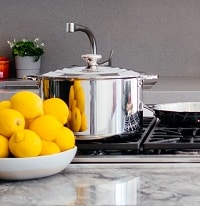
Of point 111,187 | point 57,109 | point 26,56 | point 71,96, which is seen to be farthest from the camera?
point 26,56

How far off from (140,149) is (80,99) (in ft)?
0.58

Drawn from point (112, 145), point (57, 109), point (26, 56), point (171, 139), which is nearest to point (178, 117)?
point (171, 139)

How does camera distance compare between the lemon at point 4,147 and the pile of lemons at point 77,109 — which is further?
the pile of lemons at point 77,109

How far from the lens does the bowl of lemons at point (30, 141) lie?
106 centimetres

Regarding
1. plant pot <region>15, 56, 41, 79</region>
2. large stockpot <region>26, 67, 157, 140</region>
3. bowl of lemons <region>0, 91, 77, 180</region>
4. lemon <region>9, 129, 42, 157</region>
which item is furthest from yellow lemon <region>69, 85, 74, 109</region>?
plant pot <region>15, 56, 41, 79</region>

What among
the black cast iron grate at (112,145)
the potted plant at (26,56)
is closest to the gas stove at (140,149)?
the black cast iron grate at (112,145)

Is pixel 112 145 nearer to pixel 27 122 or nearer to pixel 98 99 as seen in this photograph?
pixel 98 99

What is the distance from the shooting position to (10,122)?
108 cm

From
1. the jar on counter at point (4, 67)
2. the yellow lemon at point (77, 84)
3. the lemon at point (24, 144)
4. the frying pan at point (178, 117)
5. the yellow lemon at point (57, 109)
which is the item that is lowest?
the jar on counter at point (4, 67)

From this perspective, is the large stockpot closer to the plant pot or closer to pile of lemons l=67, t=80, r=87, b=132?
pile of lemons l=67, t=80, r=87, b=132

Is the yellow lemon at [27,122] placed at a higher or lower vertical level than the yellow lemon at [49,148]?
higher

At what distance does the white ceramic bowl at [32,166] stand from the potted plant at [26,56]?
93.7 inches

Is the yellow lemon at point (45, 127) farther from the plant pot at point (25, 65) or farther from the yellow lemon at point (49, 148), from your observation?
the plant pot at point (25, 65)

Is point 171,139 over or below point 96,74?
below
